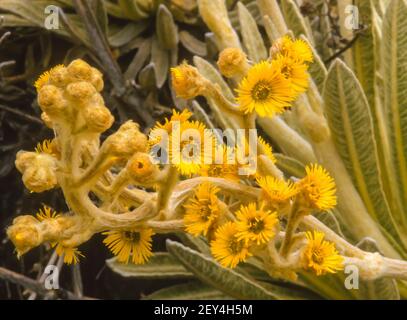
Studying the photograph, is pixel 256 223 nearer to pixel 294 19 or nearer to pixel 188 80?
pixel 188 80

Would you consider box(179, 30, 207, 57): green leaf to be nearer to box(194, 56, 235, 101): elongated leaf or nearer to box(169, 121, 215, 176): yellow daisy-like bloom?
box(194, 56, 235, 101): elongated leaf

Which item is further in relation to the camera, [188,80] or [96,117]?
[188,80]

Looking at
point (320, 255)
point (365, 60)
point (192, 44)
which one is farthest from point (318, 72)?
point (320, 255)

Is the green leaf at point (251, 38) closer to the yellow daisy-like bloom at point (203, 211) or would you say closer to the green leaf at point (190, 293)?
the green leaf at point (190, 293)

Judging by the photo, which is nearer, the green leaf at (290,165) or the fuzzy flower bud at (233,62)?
the fuzzy flower bud at (233,62)

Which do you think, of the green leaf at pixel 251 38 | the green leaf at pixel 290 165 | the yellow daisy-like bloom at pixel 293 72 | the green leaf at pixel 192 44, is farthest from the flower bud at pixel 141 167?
the green leaf at pixel 192 44

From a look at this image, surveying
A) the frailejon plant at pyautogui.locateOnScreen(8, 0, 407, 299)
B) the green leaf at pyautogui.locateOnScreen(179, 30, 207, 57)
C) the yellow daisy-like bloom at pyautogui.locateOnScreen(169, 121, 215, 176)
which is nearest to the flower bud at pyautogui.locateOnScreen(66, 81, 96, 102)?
the frailejon plant at pyautogui.locateOnScreen(8, 0, 407, 299)
